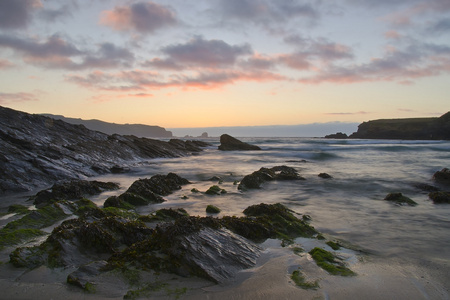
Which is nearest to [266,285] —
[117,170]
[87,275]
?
[87,275]

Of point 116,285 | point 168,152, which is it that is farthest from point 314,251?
point 168,152

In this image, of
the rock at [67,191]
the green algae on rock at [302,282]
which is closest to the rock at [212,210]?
the green algae on rock at [302,282]

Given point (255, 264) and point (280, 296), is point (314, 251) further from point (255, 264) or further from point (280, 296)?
point (280, 296)

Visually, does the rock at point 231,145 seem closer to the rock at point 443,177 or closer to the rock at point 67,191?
the rock at point 443,177

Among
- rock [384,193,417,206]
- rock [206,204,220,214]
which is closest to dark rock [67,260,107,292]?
rock [206,204,220,214]

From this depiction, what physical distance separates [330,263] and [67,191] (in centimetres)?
765

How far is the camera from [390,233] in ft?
20.2

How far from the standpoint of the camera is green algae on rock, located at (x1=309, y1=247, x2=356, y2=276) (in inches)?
159

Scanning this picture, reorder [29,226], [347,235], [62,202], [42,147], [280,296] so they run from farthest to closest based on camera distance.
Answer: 1. [42,147]
2. [62,202]
3. [347,235]
4. [29,226]
5. [280,296]

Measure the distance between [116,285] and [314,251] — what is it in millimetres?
3123

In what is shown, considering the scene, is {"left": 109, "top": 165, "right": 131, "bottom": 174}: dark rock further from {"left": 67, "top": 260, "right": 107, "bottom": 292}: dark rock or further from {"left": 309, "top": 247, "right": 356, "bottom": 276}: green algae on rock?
{"left": 309, "top": 247, "right": 356, "bottom": 276}: green algae on rock

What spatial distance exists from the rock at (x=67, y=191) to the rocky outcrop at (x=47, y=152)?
2.57 metres

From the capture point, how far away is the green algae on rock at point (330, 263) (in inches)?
159

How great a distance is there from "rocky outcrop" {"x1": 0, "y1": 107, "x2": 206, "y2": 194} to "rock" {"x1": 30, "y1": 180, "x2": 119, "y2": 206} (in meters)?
2.57
